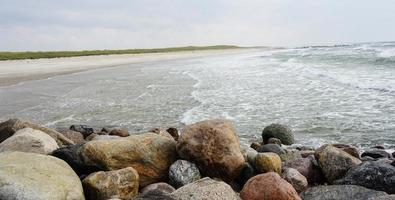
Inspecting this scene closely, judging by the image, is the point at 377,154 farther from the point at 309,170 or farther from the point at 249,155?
the point at 249,155

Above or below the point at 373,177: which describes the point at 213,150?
above

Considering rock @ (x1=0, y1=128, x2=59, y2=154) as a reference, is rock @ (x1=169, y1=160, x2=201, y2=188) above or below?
below

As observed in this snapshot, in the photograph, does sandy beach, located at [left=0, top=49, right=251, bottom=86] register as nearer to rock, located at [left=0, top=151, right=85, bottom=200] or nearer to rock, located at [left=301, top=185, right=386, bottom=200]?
rock, located at [left=0, top=151, right=85, bottom=200]

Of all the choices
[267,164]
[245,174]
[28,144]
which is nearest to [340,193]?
[267,164]

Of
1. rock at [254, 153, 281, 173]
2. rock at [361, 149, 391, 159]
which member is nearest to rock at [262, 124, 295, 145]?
rock at [361, 149, 391, 159]

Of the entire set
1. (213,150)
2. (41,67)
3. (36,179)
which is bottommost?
(41,67)

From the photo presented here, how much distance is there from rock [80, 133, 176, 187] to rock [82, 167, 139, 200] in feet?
1.44

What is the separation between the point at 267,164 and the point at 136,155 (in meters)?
1.80

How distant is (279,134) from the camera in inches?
370

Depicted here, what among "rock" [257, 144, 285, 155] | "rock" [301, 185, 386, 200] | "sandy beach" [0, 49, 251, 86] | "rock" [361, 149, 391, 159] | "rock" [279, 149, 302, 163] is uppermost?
"rock" [301, 185, 386, 200]

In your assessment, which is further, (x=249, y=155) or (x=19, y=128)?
(x=19, y=128)

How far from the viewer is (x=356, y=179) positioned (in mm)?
5793

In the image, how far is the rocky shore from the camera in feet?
16.2

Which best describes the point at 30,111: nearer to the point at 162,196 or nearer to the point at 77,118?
the point at 77,118
